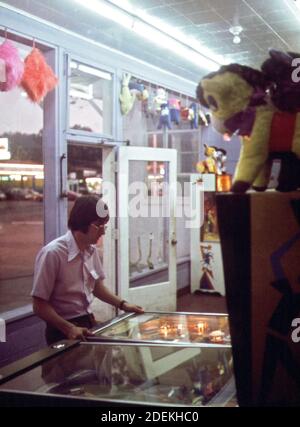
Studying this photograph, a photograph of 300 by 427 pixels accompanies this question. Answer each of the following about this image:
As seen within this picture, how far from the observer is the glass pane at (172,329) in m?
2.07

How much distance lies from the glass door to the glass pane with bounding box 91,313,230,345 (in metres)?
2.92

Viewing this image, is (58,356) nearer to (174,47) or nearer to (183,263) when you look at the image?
(174,47)

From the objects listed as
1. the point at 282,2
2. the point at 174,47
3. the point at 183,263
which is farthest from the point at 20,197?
the point at 282,2

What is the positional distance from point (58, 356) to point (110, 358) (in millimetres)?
190

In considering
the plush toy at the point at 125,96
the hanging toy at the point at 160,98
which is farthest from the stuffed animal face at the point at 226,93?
the hanging toy at the point at 160,98

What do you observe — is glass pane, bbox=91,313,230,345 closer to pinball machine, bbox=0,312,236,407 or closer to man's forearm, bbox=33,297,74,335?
pinball machine, bbox=0,312,236,407

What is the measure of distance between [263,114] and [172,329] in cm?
140

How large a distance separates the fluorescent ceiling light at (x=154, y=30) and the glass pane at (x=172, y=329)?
93.8 inches

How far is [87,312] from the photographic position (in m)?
2.52

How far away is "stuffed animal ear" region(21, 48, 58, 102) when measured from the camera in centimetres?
387

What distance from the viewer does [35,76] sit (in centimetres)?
390

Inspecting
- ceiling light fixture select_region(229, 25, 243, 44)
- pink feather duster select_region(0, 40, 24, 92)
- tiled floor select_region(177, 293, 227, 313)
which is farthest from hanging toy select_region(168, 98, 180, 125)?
pink feather duster select_region(0, 40, 24, 92)

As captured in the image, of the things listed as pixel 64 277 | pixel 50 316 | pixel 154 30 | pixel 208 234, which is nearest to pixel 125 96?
pixel 154 30

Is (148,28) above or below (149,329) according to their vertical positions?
above
